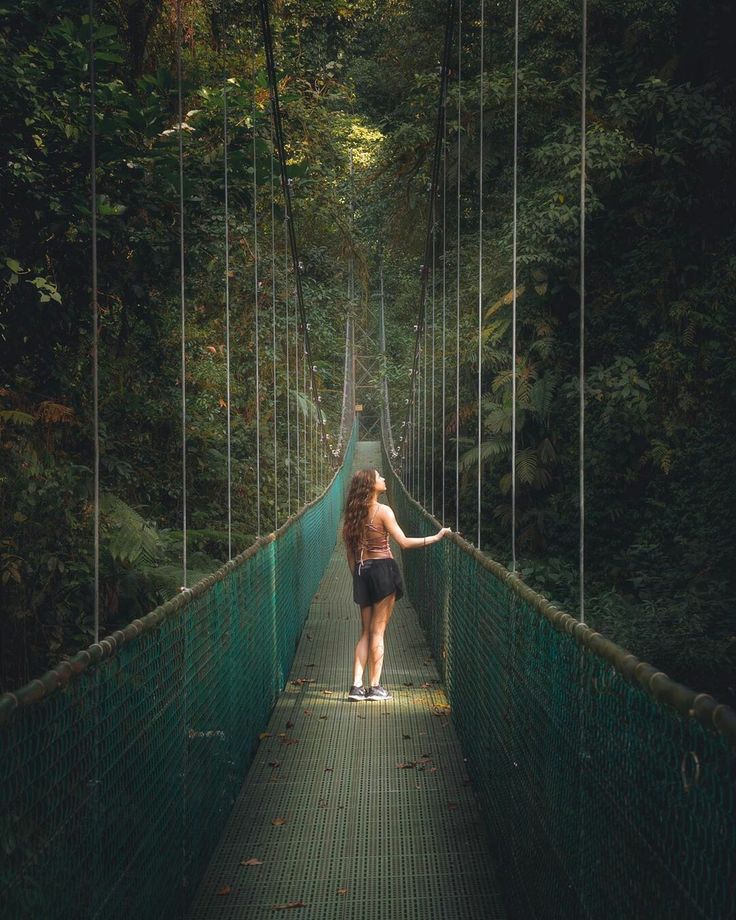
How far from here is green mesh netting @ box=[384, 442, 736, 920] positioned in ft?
4.15

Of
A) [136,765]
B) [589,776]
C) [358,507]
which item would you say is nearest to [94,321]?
[136,765]

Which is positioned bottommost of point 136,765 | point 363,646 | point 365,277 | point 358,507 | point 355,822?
point 355,822

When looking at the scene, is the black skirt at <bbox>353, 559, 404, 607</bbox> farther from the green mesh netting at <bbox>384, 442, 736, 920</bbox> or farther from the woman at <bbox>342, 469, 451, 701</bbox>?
the green mesh netting at <bbox>384, 442, 736, 920</bbox>

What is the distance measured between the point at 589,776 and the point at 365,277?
1193 centimetres

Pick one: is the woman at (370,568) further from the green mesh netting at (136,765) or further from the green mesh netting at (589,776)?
the green mesh netting at (589,776)

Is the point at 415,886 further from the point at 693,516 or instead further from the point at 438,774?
the point at 693,516

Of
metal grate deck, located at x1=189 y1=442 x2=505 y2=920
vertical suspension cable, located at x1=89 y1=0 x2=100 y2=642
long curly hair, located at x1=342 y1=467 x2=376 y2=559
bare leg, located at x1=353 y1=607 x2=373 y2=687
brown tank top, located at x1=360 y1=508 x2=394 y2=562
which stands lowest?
metal grate deck, located at x1=189 y1=442 x2=505 y2=920

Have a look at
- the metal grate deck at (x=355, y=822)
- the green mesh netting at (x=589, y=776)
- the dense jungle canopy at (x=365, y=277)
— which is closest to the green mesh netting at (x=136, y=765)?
the metal grate deck at (x=355, y=822)

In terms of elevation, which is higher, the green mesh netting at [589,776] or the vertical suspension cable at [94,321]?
the vertical suspension cable at [94,321]

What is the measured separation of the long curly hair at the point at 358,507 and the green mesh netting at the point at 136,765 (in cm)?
93

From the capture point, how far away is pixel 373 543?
16.8 feet

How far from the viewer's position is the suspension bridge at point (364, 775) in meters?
1.44

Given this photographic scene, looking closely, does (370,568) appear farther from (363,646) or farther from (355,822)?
(355,822)

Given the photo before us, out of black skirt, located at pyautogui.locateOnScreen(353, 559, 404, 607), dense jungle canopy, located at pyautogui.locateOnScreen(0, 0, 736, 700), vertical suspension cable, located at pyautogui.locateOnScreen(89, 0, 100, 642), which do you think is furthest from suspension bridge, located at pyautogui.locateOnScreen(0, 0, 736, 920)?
dense jungle canopy, located at pyautogui.locateOnScreen(0, 0, 736, 700)
